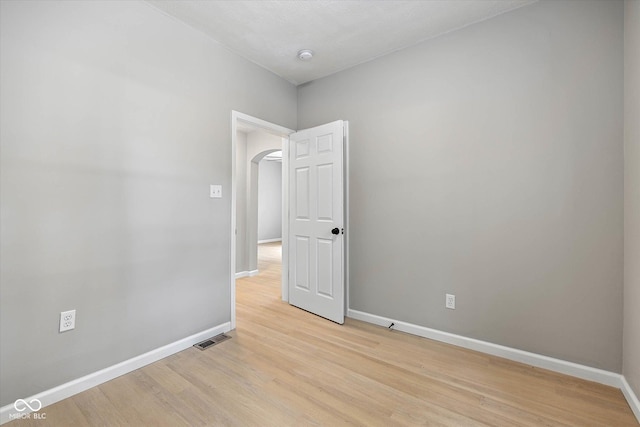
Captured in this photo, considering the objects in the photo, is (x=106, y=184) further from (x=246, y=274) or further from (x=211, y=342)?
(x=246, y=274)

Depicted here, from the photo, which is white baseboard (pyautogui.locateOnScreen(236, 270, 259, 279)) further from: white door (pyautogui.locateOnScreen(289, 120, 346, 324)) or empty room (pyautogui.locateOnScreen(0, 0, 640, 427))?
empty room (pyautogui.locateOnScreen(0, 0, 640, 427))

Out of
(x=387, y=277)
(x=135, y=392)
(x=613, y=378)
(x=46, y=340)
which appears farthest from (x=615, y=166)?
(x=46, y=340)

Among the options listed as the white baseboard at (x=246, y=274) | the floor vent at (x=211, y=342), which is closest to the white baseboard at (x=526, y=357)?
the floor vent at (x=211, y=342)

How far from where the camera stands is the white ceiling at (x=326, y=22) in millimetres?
2123

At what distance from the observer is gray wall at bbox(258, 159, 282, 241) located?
9.52 m

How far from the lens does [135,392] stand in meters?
1.79

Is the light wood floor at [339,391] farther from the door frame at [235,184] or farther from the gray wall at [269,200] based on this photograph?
the gray wall at [269,200]

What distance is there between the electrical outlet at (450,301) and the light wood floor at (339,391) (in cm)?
36

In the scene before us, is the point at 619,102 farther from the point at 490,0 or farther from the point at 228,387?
the point at 228,387

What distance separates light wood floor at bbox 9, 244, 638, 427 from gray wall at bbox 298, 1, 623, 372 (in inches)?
13.5

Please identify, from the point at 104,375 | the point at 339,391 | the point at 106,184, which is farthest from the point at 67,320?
the point at 339,391

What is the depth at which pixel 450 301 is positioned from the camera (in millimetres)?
2465

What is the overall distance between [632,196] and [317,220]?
2.36 metres

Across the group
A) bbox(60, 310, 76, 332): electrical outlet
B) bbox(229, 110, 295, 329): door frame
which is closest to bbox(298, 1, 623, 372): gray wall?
bbox(229, 110, 295, 329): door frame
